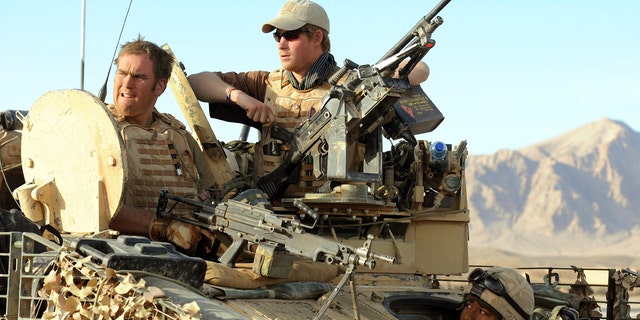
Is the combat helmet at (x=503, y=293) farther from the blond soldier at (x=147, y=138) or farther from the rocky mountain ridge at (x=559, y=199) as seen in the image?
the rocky mountain ridge at (x=559, y=199)

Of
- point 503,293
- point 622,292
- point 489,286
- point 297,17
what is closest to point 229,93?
point 297,17

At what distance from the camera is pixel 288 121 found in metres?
10.8

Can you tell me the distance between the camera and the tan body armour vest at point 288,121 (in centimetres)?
1059

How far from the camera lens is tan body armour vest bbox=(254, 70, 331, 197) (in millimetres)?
10586

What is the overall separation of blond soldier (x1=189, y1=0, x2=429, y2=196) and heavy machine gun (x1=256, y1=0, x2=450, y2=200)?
13.1 inches

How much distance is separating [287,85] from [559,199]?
13344cm

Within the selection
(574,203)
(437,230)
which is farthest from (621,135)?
(437,230)

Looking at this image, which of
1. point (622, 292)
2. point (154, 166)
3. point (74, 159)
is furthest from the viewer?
point (622, 292)

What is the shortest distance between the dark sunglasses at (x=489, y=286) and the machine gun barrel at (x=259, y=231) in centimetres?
126

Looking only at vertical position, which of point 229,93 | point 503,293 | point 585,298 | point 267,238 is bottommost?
point 585,298

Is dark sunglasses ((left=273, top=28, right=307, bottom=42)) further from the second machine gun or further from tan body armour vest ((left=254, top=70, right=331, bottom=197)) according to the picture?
the second machine gun

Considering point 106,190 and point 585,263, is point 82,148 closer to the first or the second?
point 106,190

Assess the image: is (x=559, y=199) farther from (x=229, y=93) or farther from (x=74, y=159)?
(x=74, y=159)

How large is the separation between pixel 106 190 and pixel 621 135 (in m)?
173
